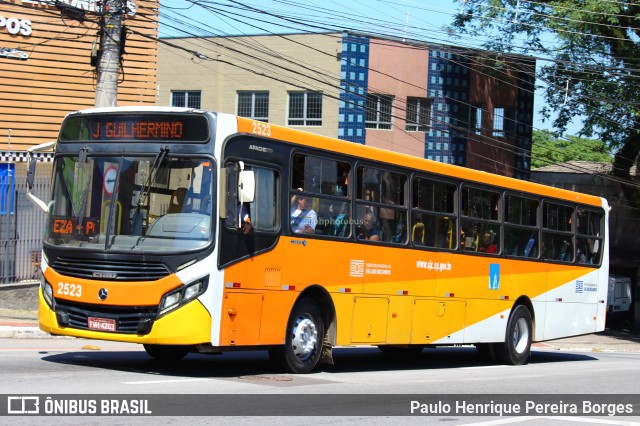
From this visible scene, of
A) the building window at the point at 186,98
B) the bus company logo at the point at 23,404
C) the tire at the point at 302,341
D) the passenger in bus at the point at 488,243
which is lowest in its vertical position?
the bus company logo at the point at 23,404

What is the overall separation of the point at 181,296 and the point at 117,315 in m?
0.81

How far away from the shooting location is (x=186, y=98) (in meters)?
40.9

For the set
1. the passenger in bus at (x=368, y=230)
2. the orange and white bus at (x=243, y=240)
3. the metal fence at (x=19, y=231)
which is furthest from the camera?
the metal fence at (x=19, y=231)

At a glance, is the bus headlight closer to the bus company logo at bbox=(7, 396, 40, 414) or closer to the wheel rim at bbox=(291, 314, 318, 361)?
the wheel rim at bbox=(291, 314, 318, 361)

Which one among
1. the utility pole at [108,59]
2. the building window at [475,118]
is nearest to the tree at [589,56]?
the building window at [475,118]

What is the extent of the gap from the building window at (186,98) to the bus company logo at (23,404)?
1259 inches

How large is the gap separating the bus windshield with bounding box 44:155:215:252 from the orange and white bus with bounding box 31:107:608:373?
0.05 ft

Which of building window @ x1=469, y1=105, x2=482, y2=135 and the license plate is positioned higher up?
building window @ x1=469, y1=105, x2=482, y2=135

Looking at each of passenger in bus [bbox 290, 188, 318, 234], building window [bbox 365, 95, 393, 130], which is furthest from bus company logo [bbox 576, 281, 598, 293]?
building window [bbox 365, 95, 393, 130]

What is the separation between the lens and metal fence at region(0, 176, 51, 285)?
2197 cm

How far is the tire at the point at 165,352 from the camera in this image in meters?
13.4

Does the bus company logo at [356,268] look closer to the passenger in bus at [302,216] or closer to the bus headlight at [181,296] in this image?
the passenger in bus at [302,216]

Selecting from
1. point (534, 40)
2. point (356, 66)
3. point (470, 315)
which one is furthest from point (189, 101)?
point (470, 315)

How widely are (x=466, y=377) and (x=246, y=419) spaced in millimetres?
6634
